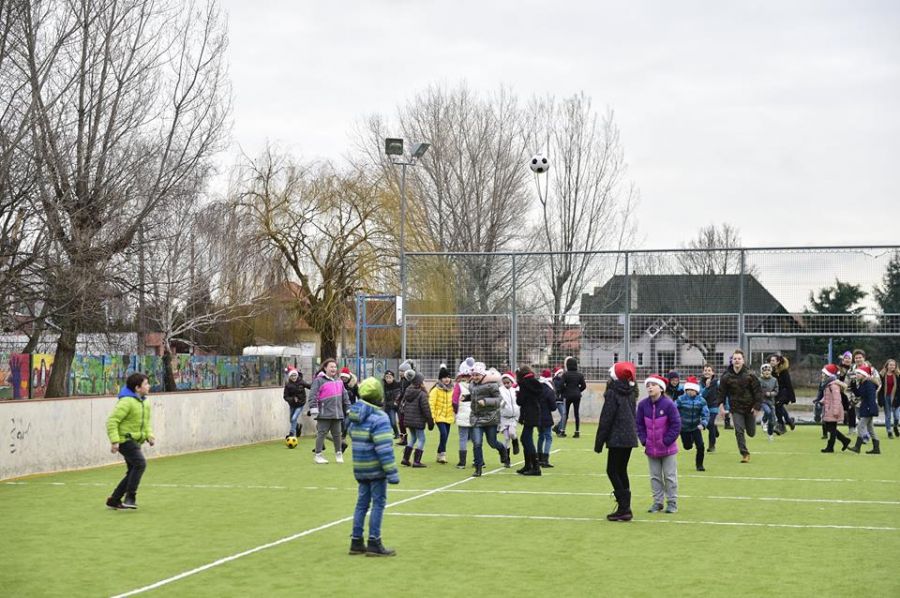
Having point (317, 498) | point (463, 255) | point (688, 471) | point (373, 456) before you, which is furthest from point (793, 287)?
point (373, 456)

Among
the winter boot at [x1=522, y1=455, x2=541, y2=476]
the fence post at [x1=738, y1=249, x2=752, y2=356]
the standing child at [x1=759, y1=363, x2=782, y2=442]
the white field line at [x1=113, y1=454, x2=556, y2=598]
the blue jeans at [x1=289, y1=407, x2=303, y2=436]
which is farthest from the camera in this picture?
the fence post at [x1=738, y1=249, x2=752, y2=356]

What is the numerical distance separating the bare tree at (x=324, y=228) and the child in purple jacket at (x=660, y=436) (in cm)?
3978

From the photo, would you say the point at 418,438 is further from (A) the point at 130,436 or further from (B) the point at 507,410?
(A) the point at 130,436

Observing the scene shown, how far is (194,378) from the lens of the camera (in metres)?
30.0

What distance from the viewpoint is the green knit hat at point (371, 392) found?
11242 millimetres

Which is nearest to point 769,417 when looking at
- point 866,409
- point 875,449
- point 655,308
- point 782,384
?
point 782,384

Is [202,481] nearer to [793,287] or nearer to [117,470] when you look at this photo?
[117,470]

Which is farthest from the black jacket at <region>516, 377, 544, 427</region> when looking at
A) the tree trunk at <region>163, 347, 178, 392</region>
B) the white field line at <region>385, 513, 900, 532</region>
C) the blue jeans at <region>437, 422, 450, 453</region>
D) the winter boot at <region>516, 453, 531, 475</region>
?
the tree trunk at <region>163, 347, 178, 392</region>

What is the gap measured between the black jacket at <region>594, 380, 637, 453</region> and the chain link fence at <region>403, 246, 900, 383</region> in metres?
19.7

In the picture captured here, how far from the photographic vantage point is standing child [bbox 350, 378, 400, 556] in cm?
1103

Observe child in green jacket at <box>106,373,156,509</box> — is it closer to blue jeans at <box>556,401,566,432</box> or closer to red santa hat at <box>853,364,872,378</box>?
red santa hat at <box>853,364,872,378</box>

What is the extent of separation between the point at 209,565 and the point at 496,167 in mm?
43771

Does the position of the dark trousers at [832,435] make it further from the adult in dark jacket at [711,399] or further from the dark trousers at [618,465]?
the dark trousers at [618,465]

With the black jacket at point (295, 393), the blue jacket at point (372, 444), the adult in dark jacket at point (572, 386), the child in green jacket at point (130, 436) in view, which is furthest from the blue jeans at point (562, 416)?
the blue jacket at point (372, 444)
